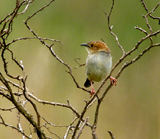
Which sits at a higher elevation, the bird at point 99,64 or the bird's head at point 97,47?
the bird's head at point 97,47

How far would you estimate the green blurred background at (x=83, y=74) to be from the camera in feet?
15.6

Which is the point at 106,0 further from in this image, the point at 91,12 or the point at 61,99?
the point at 61,99

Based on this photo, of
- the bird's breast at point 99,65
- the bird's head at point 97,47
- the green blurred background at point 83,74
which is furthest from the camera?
the green blurred background at point 83,74

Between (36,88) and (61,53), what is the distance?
696 millimetres

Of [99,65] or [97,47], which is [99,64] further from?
[97,47]

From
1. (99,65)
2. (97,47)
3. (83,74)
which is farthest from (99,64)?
(83,74)

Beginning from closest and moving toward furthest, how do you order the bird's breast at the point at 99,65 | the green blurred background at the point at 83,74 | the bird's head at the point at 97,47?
the bird's breast at the point at 99,65 < the bird's head at the point at 97,47 < the green blurred background at the point at 83,74

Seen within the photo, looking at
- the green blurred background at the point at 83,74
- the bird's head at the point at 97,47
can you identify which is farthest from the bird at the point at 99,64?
the green blurred background at the point at 83,74

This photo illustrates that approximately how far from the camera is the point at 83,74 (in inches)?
206

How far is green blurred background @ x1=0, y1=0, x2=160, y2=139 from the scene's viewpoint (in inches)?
187

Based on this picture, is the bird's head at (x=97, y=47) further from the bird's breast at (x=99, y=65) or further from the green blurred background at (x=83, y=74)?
the green blurred background at (x=83, y=74)

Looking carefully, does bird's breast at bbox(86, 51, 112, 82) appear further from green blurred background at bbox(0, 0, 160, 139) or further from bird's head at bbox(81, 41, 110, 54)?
green blurred background at bbox(0, 0, 160, 139)

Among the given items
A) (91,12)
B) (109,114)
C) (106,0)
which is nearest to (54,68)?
(109,114)

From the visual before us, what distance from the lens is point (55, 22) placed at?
5906mm
